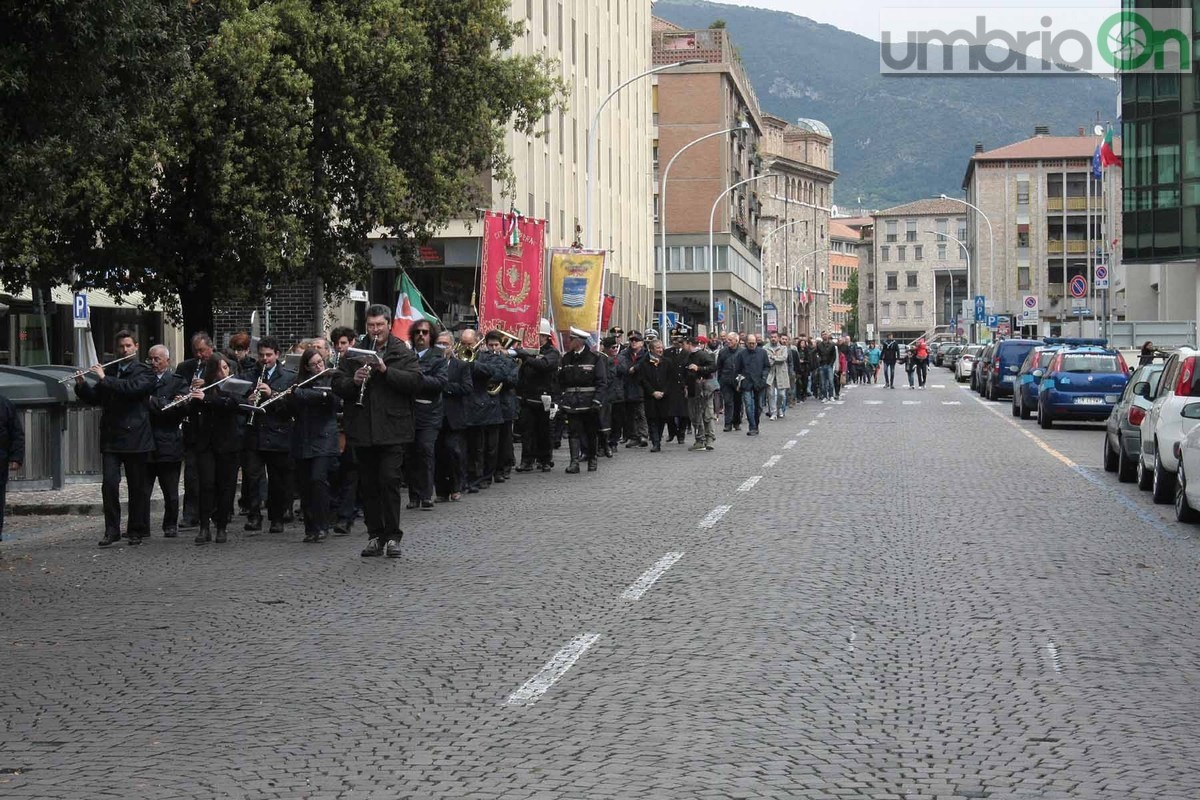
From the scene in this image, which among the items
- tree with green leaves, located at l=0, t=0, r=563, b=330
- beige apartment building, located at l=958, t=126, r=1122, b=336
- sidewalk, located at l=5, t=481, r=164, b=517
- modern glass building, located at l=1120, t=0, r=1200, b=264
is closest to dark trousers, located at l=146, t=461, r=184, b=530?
sidewalk, located at l=5, t=481, r=164, b=517

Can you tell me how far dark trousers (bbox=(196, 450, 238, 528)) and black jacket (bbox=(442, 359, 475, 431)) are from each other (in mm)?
3710

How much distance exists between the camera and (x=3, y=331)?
37.6 m

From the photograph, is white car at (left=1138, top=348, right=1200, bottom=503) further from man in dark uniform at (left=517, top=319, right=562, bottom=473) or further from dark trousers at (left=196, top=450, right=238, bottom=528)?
dark trousers at (left=196, top=450, right=238, bottom=528)

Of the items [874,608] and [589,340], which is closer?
[874,608]

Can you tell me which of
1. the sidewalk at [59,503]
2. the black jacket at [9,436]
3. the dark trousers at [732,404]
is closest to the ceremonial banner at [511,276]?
the dark trousers at [732,404]

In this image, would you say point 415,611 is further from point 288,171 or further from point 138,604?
point 288,171

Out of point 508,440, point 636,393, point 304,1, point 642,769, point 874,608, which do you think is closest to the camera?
point 642,769

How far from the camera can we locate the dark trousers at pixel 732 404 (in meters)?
30.3

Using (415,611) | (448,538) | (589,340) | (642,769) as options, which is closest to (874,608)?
(415,611)

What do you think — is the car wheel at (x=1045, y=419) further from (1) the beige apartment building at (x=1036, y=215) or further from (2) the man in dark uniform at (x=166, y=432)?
(1) the beige apartment building at (x=1036, y=215)

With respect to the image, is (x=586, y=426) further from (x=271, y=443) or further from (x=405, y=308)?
(x=271, y=443)

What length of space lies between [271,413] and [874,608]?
6949 millimetres

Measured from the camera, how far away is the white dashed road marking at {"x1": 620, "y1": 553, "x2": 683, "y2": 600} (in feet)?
34.3

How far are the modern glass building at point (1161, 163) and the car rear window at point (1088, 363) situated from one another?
1331 inches
